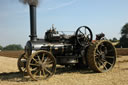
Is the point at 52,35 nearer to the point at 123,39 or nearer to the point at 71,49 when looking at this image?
the point at 71,49

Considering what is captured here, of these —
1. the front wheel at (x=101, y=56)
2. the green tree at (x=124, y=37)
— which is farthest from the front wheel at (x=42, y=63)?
the green tree at (x=124, y=37)

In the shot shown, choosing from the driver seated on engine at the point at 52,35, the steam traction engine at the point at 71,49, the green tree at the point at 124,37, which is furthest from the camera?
the green tree at the point at 124,37

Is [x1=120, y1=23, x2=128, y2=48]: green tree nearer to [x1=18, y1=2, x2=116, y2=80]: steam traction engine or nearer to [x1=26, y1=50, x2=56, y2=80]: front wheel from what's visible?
[x1=18, y1=2, x2=116, y2=80]: steam traction engine

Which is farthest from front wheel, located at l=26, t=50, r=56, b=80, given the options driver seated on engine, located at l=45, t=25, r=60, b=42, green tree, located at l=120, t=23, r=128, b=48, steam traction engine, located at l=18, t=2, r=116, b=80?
green tree, located at l=120, t=23, r=128, b=48

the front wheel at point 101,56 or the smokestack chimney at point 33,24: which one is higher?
the smokestack chimney at point 33,24

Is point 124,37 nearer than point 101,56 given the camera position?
No

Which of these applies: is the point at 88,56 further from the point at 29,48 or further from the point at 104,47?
the point at 29,48

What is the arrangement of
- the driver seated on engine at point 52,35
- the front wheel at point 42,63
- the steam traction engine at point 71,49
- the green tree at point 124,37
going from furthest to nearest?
1. the green tree at point 124,37
2. the driver seated on engine at point 52,35
3. the steam traction engine at point 71,49
4. the front wheel at point 42,63

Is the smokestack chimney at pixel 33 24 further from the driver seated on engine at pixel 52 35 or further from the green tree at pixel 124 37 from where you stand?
the green tree at pixel 124 37

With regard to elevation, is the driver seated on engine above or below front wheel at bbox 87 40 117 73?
above

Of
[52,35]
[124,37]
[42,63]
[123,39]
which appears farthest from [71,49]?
[124,37]

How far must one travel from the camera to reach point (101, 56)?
8.57 metres

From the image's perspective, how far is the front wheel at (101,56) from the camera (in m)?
8.02

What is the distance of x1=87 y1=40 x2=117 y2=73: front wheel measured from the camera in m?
8.02
